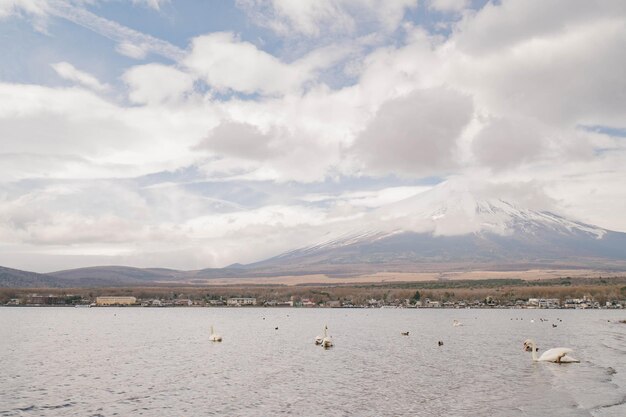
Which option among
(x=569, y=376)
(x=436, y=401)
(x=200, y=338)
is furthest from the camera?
(x=200, y=338)

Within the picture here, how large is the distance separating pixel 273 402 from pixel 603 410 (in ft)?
62.3

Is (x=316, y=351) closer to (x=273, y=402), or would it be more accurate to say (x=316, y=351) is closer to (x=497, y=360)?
(x=497, y=360)

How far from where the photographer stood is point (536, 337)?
91.7m

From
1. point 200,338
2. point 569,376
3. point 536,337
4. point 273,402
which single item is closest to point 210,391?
point 273,402

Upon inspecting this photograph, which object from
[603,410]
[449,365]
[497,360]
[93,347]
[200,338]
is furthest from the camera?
[200,338]

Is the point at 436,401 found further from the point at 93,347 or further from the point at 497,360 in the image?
the point at 93,347

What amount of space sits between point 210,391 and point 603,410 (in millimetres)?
24716

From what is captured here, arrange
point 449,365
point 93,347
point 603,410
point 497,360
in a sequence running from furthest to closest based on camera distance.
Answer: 1. point 93,347
2. point 497,360
3. point 449,365
4. point 603,410

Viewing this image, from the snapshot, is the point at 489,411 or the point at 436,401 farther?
the point at 436,401

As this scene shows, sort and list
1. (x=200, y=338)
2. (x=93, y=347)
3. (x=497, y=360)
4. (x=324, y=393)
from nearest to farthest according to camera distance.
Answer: (x=324, y=393)
(x=497, y=360)
(x=93, y=347)
(x=200, y=338)

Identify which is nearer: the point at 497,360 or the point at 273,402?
the point at 273,402

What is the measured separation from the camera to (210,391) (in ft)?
140

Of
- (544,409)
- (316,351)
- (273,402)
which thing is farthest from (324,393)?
(316,351)

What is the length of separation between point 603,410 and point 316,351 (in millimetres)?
40496
